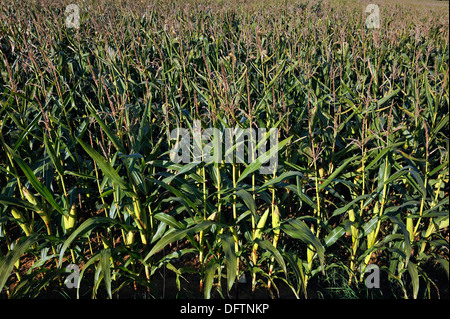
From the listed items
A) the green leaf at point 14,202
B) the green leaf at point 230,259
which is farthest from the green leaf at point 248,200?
the green leaf at point 14,202

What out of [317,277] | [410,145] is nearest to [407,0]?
[410,145]

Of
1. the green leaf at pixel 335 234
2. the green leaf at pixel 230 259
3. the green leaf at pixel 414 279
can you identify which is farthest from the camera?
the green leaf at pixel 335 234

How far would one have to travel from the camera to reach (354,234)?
1.84 metres

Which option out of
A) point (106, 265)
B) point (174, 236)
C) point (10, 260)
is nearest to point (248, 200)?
point (174, 236)

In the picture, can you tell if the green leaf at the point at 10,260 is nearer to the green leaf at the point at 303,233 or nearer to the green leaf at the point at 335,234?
the green leaf at the point at 303,233

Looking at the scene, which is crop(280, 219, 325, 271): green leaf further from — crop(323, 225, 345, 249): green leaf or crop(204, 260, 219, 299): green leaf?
crop(204, 260, 219, 299): green leaf

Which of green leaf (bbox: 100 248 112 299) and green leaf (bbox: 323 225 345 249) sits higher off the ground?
green leaf (bbox: 323 225 345 249)

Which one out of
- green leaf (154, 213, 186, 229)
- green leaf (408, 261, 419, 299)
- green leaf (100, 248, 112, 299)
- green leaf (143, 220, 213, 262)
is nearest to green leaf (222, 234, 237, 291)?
green leaf (143, 220, 213, 262)

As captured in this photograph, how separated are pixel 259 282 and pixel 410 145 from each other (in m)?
1.24

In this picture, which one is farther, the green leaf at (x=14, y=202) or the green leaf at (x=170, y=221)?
the green leaf at (x=170, y=221)

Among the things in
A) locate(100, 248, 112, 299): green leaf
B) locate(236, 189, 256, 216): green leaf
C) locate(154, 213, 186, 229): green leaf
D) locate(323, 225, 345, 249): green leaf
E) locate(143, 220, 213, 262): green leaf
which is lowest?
locate(100, 248, 112, 299): green leaf

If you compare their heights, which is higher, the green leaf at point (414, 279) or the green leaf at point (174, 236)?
the green leaf at point (174, 236)

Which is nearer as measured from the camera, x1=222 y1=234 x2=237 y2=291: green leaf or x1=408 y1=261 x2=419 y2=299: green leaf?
x1=222 y1=234 x2=237 y2=291: green leaf

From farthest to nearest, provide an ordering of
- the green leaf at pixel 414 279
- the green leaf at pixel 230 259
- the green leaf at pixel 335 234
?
the green leaf at pixel 335 234
the green leaf at pixel 414 279
the green leaf at pixel 230 259
